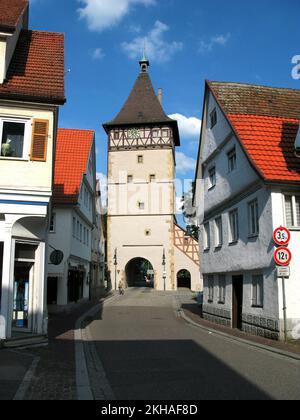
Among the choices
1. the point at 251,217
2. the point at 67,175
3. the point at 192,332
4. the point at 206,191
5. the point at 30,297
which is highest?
the point at 67,175

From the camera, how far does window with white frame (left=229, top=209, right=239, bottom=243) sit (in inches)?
700

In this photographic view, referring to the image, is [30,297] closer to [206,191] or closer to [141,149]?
[206,191]

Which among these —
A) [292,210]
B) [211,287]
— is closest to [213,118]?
[211,287]

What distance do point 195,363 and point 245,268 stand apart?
6.63m

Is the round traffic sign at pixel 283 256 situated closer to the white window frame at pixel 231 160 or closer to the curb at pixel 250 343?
the curb at pixel 250 343

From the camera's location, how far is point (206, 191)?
21.8 m

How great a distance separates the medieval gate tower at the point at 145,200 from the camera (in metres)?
50.8

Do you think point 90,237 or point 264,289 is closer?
point 264,289

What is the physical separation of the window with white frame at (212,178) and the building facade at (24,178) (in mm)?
8882

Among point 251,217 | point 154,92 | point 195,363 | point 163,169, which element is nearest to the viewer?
point 195,363

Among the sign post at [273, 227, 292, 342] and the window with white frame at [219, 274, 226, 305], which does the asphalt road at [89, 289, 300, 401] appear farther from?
the window with white frame at [219, 274, 226, 305]

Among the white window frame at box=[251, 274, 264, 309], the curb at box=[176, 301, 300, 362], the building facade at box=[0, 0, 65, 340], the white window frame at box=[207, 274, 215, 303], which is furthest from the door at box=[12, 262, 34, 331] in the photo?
the white window frame at box=[207, 274, 215, 303]

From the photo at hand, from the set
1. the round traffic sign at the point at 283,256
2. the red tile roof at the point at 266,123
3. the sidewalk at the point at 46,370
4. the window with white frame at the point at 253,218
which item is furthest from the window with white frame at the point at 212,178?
the sidewalk at the point at 46,370
